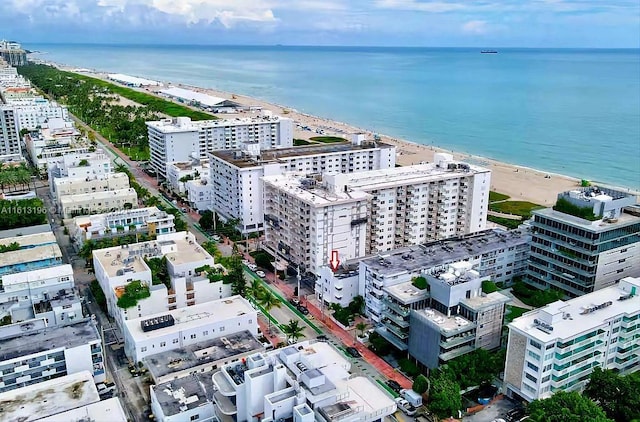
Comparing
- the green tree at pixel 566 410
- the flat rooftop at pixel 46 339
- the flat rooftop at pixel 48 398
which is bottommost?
the flat rooftop at pixel 48 398

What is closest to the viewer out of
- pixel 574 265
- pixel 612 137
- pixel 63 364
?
pixel 63 364

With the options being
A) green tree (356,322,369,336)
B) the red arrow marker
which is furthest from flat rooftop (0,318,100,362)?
the red arrow marker

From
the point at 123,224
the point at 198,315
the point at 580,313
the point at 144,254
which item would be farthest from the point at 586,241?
the point at 123,224

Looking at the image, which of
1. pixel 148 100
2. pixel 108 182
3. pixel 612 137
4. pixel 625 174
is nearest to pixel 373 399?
pixel 108 182

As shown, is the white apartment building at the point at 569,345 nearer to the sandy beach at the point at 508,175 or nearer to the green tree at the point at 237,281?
the green tree at the point at 237,281

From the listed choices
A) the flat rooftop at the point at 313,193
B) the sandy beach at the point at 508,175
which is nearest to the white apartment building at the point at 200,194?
the flat rooftop at the point at 313,193

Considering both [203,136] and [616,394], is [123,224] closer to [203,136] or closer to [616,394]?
[203,136]

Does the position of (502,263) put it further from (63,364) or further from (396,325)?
(63,364)
